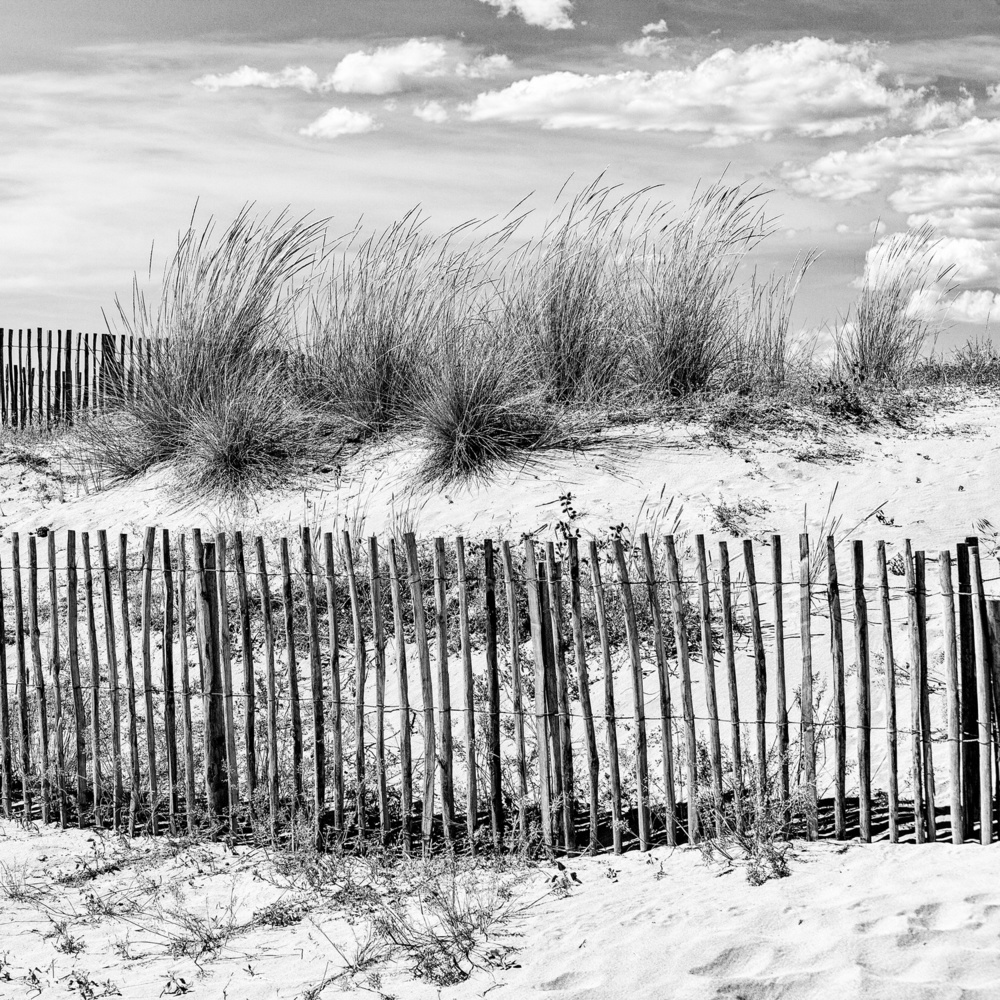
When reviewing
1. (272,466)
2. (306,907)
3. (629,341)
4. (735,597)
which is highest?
(629,341)

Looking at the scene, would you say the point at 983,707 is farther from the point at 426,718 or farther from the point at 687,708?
the point at 426,718

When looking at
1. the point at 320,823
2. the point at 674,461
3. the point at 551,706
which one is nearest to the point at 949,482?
the point at 674,461

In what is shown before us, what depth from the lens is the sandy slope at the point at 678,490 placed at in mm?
7004

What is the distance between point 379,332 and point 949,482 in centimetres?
447

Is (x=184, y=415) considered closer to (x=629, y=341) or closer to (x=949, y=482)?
(x=629, y=341)

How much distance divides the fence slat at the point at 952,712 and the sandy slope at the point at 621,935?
111mm

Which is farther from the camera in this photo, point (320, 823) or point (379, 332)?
point (379, 332)

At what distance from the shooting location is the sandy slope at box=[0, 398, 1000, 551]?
7004 millimetres

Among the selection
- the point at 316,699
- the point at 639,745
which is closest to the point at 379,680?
the point at 316,699

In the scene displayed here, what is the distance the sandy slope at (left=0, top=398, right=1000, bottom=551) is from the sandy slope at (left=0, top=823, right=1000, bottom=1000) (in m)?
3.27

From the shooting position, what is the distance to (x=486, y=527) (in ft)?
23.3

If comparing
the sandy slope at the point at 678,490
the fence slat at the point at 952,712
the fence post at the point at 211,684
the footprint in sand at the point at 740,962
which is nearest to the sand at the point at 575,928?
the footprint in sand at the point at 740,962

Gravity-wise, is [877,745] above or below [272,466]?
below

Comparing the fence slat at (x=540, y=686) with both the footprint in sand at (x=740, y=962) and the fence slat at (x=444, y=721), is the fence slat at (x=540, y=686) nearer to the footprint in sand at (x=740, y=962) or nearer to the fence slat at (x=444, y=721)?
the fence slat at (x=444, y=721)
